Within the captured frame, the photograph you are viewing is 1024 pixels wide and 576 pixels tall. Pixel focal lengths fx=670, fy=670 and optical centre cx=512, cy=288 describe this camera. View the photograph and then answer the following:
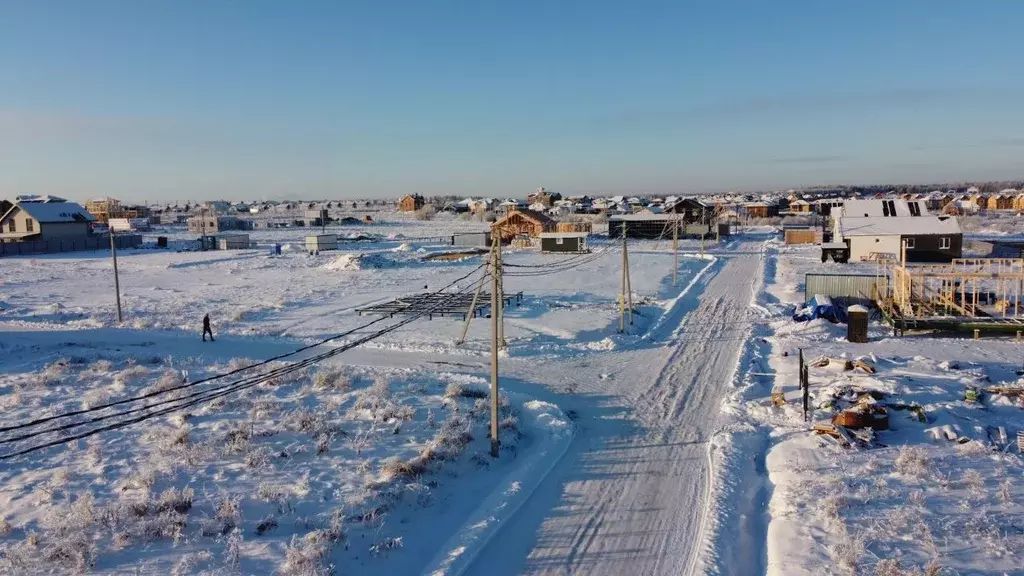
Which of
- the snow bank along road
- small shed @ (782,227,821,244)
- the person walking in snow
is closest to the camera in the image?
the snow bank along road

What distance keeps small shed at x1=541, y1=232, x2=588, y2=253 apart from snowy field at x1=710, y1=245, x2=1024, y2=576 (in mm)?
34323

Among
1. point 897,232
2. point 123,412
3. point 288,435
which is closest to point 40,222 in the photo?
point 123,412

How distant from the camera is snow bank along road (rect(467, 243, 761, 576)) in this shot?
8.88m

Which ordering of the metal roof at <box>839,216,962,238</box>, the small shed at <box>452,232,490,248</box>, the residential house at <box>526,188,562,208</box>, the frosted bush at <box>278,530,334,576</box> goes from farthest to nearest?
the residential house at <box>526,188,562,208</box> → the small shed at <box>452,232,490,248</box> → the metal roof at <box>839,216,962,238</box> → the frosted bush at <box>278,530,334,576</box>

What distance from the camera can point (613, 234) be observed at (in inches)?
2591

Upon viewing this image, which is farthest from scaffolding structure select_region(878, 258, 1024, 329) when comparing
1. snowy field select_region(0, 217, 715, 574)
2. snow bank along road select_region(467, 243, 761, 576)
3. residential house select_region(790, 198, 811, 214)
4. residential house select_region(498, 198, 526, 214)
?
residential house select_region(790, 198, 811, 214)

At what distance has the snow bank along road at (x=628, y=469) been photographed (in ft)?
29.1

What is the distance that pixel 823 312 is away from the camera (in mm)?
Answer: 23375

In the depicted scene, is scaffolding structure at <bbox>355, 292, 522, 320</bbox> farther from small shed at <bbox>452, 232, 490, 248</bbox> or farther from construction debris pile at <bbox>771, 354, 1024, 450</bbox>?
small shed at <bbox>452, 232, 490, 248</bbox>

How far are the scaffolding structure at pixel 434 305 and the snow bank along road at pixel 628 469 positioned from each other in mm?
7572

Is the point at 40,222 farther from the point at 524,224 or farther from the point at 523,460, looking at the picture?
the point at 523,460

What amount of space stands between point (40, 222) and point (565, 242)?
46320 mm

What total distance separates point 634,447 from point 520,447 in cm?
216

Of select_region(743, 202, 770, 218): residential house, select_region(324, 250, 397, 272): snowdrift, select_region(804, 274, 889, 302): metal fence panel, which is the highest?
select_region(743, 202, 770, 218): residential house
